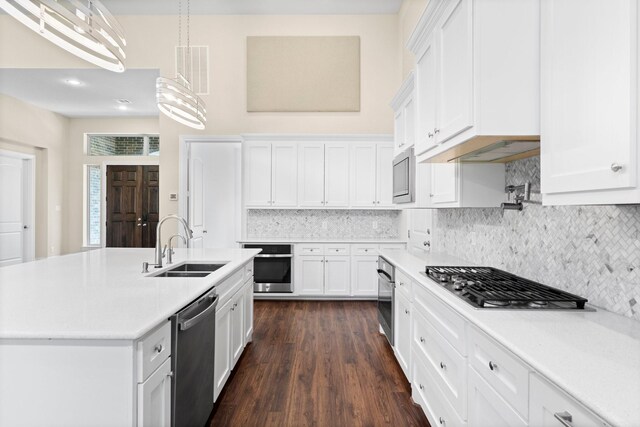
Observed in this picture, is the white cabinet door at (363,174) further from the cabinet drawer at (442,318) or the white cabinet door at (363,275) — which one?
the cabinet drawer at (442,318)

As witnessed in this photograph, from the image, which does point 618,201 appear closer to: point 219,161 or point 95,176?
point 219,161

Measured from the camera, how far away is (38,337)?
3.83 feet

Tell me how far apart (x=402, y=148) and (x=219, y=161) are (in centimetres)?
279

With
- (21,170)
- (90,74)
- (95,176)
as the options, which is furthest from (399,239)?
(21,170)

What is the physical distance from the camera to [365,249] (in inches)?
187

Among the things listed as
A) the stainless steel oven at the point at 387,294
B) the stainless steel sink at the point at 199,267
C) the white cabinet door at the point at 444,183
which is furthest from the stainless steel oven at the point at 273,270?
Result: the white cabinet door at the point at 444,183

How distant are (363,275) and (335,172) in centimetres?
157

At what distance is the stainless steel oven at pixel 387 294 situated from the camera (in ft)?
9.34

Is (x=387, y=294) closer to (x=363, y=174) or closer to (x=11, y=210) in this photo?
(x=363, y=174)

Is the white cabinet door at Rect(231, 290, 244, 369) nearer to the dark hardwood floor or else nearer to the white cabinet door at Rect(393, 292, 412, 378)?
the dark hardwood floor

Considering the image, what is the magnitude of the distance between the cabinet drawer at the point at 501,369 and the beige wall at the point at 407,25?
361 centimetres

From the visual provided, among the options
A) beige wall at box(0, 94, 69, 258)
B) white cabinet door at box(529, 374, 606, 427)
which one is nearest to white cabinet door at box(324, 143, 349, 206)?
white cabinet door at box(529, 374, 606, 427)

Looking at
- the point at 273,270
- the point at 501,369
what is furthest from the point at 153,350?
the point at 273,270

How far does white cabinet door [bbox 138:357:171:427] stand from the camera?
122 cm
